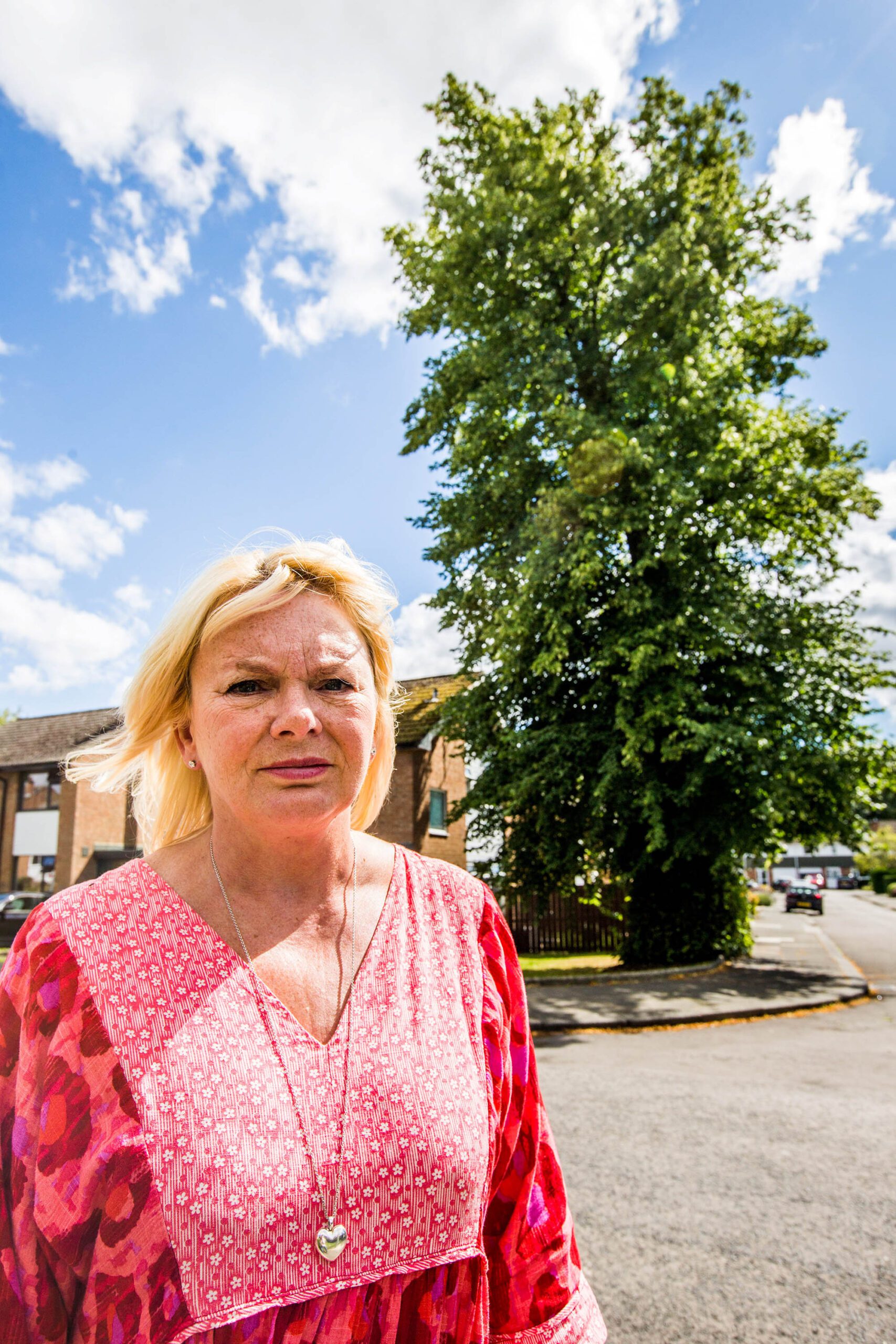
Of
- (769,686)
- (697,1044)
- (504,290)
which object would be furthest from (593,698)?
(504,290)

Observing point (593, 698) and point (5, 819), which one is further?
point (5, 819)

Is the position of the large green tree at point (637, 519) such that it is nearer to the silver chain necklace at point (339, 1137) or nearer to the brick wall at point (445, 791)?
the brick wall at point (445, 791)

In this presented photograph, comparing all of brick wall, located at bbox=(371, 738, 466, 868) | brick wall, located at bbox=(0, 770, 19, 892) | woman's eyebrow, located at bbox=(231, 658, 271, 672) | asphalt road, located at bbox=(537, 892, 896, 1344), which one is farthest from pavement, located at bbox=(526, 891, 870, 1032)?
brick wall, located at bbox=(0, 770, 19, 892)

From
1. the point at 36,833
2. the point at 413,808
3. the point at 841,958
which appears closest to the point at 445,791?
the point at 413,808

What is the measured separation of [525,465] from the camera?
51.4 feet

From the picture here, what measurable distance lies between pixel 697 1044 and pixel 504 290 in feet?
45.4

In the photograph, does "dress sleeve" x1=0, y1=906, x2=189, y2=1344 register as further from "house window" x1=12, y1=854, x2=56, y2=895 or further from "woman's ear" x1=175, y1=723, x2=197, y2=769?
"house window" x1=12, y1=854, x2=56, y2=895

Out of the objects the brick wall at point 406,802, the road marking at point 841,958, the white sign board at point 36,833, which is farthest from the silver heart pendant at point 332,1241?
the white sign board at point 36,833

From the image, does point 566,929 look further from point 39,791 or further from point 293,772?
point 39,791

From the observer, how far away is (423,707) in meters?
25.3

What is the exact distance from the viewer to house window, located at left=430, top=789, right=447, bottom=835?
25688mm

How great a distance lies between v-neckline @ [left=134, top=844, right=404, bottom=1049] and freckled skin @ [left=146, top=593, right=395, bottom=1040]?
14 mm

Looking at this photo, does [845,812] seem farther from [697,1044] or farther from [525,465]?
[525,465]

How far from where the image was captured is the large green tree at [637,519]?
14203 mm
